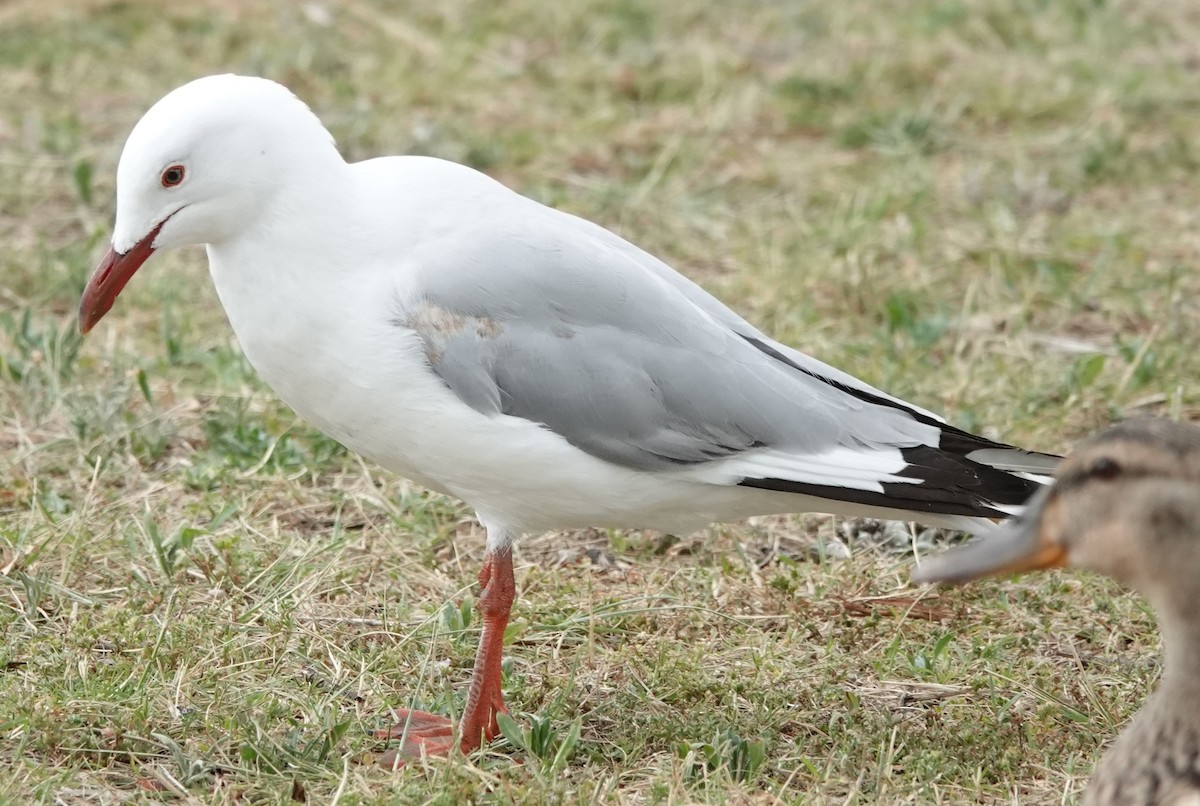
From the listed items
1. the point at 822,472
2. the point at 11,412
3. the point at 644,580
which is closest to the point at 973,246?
the point at 644,580

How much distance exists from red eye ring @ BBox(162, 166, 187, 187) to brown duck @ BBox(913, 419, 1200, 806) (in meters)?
1.80

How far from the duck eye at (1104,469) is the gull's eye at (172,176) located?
191 cm

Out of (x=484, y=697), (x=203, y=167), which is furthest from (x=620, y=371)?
(x=203, y=167)

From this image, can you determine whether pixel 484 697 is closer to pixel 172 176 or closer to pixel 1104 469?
pixel 172 176

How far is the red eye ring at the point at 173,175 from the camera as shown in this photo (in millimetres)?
3531

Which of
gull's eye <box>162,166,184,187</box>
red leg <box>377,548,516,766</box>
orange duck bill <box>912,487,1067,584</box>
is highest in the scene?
gull's eye <box>162,166,184,187</box>

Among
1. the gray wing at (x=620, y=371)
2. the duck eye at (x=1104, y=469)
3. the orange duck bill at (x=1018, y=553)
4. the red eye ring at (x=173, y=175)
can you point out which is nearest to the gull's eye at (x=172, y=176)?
the red eye ring at (x=173, y=175)

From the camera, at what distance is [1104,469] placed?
295 cm

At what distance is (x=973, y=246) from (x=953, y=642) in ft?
9.11

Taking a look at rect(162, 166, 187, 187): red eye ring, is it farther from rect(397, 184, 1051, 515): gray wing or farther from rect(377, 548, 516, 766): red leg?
rect(377, 548, 516, 766): red leg

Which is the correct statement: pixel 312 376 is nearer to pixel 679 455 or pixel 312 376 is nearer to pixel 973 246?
pixel 679 455

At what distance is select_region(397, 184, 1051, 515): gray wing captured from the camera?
362 cm

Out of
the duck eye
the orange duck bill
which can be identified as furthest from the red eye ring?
the duck eye

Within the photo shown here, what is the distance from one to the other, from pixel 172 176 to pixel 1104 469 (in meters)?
1.95
